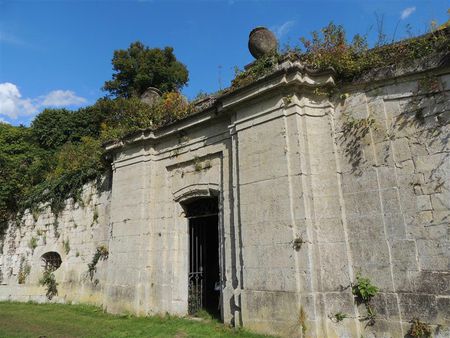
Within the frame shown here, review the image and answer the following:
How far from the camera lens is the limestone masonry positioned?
4957 millimetres

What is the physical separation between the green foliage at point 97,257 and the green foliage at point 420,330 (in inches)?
268

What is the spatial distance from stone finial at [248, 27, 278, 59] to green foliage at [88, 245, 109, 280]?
231 inches

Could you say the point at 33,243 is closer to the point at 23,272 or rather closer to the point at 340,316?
the point at 23,272

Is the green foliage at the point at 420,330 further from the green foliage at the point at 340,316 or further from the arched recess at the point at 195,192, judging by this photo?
the arched recess at the point at 195,192

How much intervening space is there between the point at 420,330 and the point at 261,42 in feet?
17.9

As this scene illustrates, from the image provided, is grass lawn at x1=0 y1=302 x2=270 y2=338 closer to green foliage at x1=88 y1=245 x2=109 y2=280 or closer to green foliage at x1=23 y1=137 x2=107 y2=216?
green foliage at x1=88 y1=245 x2=109 y2=280

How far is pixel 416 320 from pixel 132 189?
20.1 feet

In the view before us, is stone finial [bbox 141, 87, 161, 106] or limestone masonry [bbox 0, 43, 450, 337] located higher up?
stone finial [bbox 141, 87, 161, 106]

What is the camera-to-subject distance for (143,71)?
24.2 m

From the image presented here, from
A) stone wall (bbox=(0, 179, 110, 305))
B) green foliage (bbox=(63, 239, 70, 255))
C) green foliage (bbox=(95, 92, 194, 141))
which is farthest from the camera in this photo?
green foliage (bbox=(63, 239, 70, 255))

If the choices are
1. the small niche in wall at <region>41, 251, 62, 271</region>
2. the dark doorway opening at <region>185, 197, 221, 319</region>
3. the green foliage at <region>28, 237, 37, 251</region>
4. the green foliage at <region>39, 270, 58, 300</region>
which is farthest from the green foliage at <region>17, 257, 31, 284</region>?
the dark doorway opening at <region>185, 197, 221, 319</region>

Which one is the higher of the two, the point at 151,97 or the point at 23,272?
the point at 151,97

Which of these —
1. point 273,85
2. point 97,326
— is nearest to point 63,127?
point 97,326

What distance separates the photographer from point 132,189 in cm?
832
